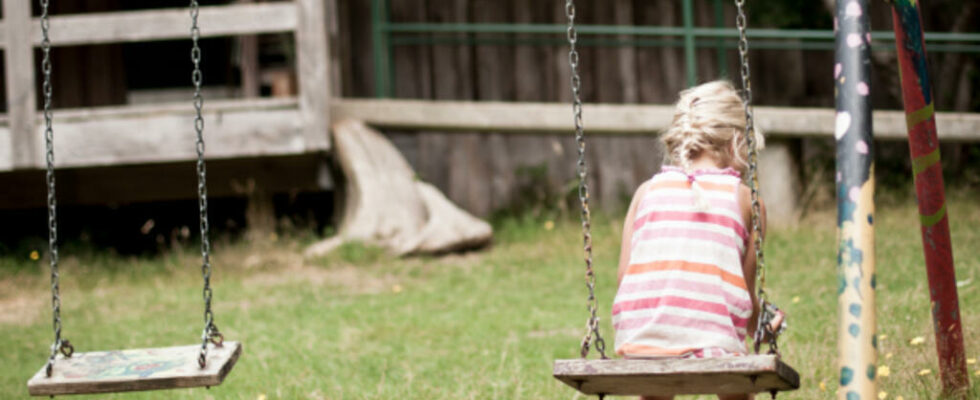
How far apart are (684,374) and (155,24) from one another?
20.3 feet

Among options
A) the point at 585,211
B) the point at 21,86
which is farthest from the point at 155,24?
the point at 585,211

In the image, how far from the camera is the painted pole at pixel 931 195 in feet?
11.5

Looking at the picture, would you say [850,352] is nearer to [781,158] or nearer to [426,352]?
[426,352]

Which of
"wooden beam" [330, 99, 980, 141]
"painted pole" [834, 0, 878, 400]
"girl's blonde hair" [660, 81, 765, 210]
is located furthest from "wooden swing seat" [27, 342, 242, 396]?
"wooden beam" [330, 99, 980, 141]

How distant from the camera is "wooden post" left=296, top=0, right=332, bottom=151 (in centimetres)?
773

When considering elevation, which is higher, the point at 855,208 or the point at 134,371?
the point at 855,208

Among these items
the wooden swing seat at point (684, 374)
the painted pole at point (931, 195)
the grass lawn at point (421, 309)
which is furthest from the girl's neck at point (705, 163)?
the grass lawn at point (421, 309)

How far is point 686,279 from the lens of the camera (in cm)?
272

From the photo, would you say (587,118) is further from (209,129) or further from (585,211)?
(585,211)

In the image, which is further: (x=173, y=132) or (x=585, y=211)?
(x=173, y=132)

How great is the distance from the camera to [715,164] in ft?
9.57

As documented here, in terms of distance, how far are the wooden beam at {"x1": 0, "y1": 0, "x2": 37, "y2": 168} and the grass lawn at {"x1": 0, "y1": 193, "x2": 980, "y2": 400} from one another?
0.85 meters

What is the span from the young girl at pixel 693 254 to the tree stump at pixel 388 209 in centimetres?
457

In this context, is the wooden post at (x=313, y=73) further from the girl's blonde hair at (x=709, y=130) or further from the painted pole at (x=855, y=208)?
the painted pole at (x=855, y=208)
